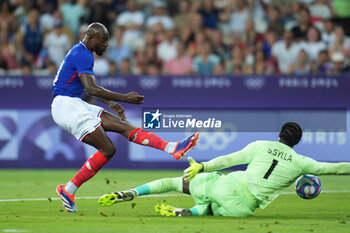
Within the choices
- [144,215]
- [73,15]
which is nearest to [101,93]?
[144,215]

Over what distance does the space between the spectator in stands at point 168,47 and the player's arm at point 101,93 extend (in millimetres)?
8396

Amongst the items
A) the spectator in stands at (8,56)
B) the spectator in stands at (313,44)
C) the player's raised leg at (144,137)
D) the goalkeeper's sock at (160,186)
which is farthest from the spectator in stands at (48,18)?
the goalkeeper's sock at (160,186)

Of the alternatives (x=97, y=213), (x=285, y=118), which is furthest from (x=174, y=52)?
(x=97, y=213)

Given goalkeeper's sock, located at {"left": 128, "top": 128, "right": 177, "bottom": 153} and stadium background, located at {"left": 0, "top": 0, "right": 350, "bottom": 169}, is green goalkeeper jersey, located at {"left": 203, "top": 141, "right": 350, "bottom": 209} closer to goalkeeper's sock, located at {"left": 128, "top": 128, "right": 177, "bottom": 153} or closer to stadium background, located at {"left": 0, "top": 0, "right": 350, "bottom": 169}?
goalkeeper's sock, located at {"left": 128, "top": 128, "right": 177, "bottom": 153}

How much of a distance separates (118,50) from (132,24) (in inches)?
37.8

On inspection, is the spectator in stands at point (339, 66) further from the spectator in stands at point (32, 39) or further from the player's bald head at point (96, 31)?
the player's bald head at point (96, 31)

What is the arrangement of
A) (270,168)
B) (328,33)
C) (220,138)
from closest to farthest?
(270,168) → (220,138) → (328,33)

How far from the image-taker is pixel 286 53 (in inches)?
682

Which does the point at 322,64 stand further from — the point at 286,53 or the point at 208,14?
the point at 208,14

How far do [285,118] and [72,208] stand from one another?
7.39 metres

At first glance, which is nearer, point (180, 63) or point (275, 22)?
point (180, 63)

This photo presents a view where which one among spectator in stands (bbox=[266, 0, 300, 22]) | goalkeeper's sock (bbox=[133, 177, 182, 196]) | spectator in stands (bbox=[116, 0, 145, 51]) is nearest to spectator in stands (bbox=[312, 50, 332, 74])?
spectator in stands (bbox=[266, 0, 300, 22])

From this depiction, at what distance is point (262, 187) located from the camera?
338 inches

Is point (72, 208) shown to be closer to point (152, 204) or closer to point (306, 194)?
point (152, 204)
